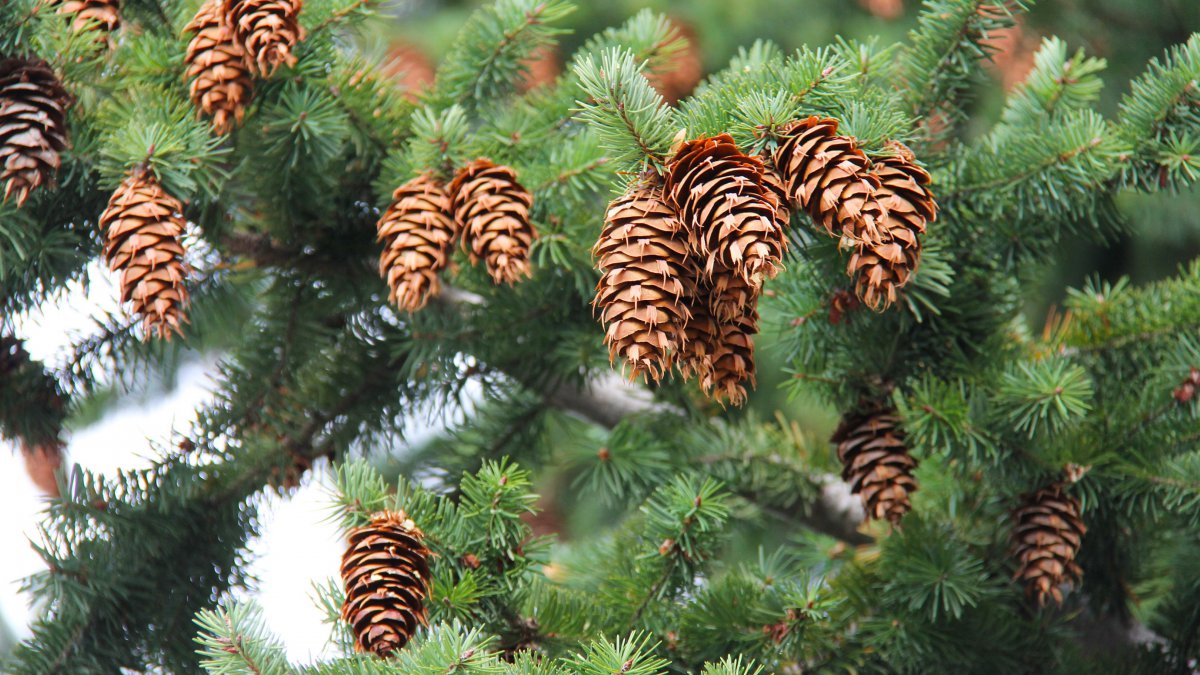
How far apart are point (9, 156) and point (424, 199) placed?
1.66 ft

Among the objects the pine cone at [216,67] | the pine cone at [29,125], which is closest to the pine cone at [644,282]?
the pine cone at [216,67]

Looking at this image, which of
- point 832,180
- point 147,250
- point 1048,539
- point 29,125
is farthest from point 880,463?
point 29,125

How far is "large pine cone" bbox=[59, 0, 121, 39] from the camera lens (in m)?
1.39

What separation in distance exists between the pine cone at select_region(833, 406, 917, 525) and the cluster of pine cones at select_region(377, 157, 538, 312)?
536 millimetres

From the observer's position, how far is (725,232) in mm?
1021

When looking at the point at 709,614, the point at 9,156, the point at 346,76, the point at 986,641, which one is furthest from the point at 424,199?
the point at 986,641

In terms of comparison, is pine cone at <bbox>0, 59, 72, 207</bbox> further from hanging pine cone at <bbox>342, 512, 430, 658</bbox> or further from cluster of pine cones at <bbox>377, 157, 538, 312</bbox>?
hanging pine cone at <bbox>342, 512, 430, 658</bbox>

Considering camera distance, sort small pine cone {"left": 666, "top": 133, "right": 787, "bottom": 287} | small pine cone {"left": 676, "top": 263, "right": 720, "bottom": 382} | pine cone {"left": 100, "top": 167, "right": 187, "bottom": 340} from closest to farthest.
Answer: small pine cone {"left": 666, "top": 133, "right": 787, "bottom": 287} → small pine cone {"left": 676, "top": 263, "right": 720, "bottom": 382} → pine cone {"left": 100, "top": 167, "right": 187, "bottom": 340}

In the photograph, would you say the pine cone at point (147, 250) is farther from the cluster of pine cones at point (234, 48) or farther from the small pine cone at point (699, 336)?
the small pine cone at point (699, 336)

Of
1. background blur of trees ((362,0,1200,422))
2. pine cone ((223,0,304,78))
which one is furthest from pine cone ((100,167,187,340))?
background blur of trees ((362,0,1200,422))

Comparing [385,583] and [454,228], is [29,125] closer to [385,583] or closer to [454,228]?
[454,228]

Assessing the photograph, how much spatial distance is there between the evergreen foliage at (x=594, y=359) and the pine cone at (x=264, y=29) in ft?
0.24

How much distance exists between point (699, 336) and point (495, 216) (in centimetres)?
34

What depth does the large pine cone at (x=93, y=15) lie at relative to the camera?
4.57 feet
